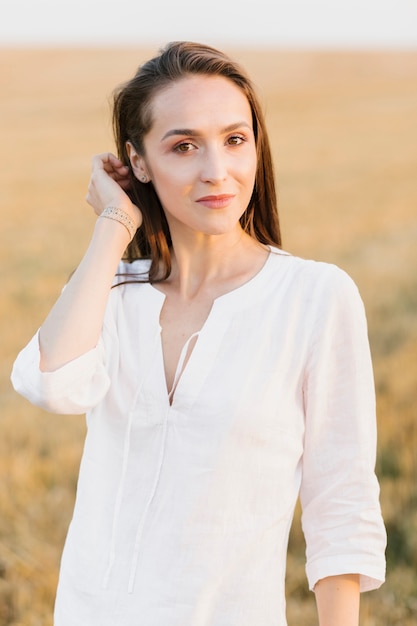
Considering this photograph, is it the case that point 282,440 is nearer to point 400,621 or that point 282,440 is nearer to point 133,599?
point 133,599

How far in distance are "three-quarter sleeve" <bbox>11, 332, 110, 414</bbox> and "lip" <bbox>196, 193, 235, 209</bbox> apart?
0.36 meters

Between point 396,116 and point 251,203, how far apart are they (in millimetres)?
19133

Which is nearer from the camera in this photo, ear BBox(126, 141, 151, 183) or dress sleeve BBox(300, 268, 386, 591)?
dress sleeve BBox(300, 268, 386, 591)

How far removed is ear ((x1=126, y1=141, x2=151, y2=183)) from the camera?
2068mm

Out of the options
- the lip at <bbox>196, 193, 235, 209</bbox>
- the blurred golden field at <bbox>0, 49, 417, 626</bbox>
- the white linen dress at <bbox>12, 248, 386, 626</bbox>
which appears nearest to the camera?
the white linen dress at <bbox>12, 248, 386, 626</bbox>

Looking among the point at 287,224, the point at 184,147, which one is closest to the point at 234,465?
the point at 184,147

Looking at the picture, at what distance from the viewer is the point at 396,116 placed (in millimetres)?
20422

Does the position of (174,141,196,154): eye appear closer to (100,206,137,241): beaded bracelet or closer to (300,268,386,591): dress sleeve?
(100,206,137,241): beaded bracelet

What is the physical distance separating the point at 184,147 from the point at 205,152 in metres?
0.05

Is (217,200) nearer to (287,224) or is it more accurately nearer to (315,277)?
(315,277)

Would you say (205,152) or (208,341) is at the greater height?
(205,152)

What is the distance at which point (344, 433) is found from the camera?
1798mm

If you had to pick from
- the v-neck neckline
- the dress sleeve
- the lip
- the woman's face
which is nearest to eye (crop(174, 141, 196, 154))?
the woman's face

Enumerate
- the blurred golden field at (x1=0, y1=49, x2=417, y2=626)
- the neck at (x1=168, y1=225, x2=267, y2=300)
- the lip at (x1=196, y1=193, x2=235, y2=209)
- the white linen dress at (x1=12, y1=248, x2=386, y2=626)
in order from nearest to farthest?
the white linen dress at (x1=12, y1=248, x2=386, y2=626), the lip at (x1=196, y1=193, x2=235, y2=209), the neck at (x1=168, y1=225, x2=267, y2=300), the blurred golden field at (x1=0, y1=49, x2=417, y2=626)
